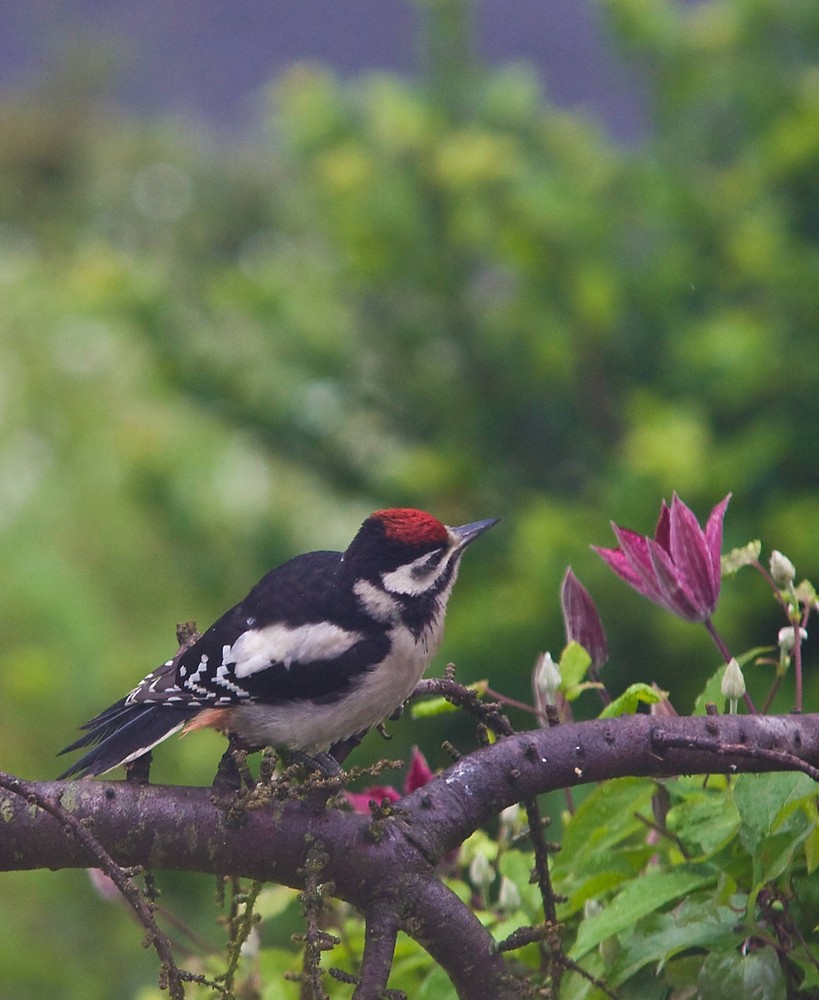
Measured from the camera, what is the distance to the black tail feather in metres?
1.05

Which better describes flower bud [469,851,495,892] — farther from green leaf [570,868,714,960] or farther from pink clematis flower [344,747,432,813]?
green leaf [570,868,714,960]

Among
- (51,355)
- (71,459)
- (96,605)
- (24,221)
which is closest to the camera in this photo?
(96,605)

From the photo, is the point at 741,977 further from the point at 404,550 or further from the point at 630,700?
the point at 404,550

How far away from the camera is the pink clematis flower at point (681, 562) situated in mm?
993

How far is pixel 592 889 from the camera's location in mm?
1011

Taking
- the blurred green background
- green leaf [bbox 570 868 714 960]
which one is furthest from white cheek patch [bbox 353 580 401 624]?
the blurred green background

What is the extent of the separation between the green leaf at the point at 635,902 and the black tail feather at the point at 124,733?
1.20ft

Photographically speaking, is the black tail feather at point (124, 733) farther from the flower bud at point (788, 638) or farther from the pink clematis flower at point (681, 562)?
the flower bud at point (788, 638)

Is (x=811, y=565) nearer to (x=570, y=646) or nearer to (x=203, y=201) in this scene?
(x=570, y=646)

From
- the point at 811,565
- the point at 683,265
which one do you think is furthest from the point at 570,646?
the point at 683,265

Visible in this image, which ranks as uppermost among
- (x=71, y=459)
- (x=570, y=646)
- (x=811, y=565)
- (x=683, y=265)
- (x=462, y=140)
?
(x=71, y=459)

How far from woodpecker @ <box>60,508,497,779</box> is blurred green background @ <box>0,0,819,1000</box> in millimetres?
1286

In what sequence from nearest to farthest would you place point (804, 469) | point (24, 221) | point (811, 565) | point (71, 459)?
point (811, 565)
point (804, 469)
point (71, 459)
point (24, 221)

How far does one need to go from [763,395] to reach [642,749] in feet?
6.50
